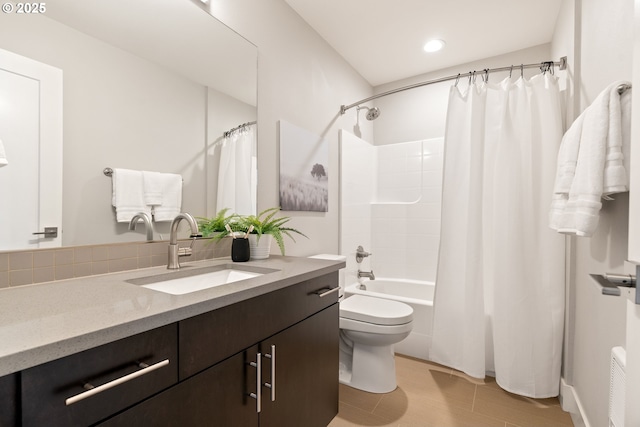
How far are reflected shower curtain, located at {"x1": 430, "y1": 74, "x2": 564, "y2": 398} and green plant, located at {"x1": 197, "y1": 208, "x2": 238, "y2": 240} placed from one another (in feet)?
5.02

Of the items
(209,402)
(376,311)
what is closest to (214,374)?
(209,402)

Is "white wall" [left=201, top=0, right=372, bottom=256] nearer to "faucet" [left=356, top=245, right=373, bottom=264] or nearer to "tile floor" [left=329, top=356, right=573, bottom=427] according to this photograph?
"faucet" [left=356, top=245, right=373, bottom=264]

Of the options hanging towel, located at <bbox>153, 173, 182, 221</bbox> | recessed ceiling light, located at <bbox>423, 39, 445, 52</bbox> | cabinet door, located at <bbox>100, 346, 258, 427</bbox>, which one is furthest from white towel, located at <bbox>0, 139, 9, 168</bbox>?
recessed ceiling light, located at <bbox>423, 39, 445, 52</bbox>

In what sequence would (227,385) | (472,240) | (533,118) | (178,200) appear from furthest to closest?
(472,240)
(533,118)
(178,200)
(227,385)

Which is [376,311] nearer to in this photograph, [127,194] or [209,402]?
[209,402]

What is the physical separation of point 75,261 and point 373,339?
158 centimetres

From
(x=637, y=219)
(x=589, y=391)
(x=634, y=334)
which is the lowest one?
(x=589, y=391)

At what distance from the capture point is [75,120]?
109cm

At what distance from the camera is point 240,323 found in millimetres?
970

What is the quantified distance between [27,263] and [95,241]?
20 centimetres

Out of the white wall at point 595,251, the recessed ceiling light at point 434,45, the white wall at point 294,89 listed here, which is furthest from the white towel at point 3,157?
the recessed ceiling light at point 434,45

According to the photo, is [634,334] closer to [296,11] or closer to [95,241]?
[95,241]

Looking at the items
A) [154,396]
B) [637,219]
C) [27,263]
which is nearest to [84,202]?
[27,263]

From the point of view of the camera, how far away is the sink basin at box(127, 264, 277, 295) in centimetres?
118
